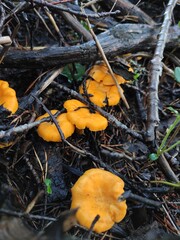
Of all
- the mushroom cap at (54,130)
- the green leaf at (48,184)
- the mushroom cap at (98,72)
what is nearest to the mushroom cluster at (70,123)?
the mushroom cap at (54,130)

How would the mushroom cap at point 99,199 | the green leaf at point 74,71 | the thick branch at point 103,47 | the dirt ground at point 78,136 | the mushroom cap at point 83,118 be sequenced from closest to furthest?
the mushroom cap at point 99,199 < the dirt ground at point 78,136 < the mushroom cap at point 83,118 < the thick branch at point 103,47 < the green leaf at point 74,71

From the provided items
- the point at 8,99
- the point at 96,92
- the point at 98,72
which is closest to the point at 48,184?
the point at 8,99

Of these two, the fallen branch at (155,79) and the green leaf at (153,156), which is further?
the fallen branch at (155,79)

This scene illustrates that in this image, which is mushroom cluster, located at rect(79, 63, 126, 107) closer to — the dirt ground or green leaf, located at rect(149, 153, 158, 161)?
the dirt ground

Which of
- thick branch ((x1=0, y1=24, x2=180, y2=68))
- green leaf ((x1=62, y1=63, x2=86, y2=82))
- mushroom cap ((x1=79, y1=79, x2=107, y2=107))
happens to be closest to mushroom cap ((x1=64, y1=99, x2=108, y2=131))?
mushroom cap ((x1=79, y1=79, x2=107, y2=107))

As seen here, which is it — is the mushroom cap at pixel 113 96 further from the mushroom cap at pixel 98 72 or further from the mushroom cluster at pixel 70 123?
the mushroom cluster at pixel 70 123

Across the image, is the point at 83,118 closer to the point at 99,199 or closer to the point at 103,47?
the point at 99,199

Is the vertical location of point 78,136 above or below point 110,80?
below
